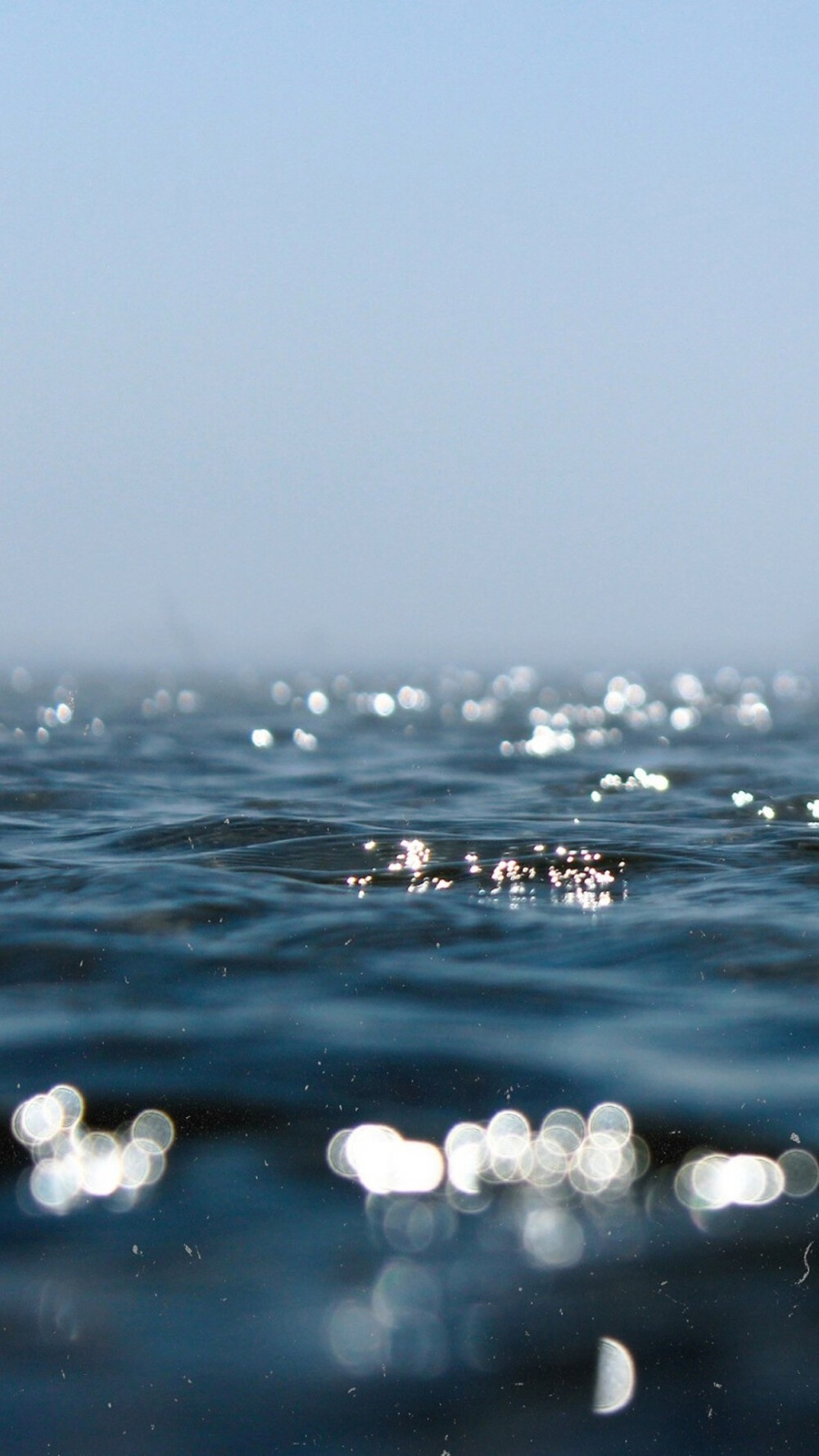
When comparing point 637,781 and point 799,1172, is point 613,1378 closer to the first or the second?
point 799,1172

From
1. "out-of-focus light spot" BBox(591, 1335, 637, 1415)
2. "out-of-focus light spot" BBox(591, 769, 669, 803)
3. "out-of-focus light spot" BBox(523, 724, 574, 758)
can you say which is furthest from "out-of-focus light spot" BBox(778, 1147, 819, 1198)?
"out-of-focus light spot" BBox(523, 724, 574, 758)

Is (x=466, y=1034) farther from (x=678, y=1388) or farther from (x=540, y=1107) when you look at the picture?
(x=678, y=1388)

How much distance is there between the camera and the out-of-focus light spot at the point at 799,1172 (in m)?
3.56

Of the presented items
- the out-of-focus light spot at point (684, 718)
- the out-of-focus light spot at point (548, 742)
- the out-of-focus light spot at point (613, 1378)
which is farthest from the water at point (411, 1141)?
the out-of-focus light spot at point (684, 718)

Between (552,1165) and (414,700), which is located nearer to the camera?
(552,1165)

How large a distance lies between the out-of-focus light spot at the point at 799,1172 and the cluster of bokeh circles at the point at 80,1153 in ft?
5.91

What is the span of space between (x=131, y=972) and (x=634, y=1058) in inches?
91.4

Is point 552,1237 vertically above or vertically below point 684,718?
below

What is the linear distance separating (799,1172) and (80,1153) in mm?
2102

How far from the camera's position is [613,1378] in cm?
279

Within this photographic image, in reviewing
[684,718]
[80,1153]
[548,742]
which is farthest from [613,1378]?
[684,718]

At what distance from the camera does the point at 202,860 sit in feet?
26.3

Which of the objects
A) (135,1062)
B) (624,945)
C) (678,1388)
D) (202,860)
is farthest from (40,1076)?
(202,860)

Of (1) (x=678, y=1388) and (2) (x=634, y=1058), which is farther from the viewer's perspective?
(2) (x=634, y=1058)
